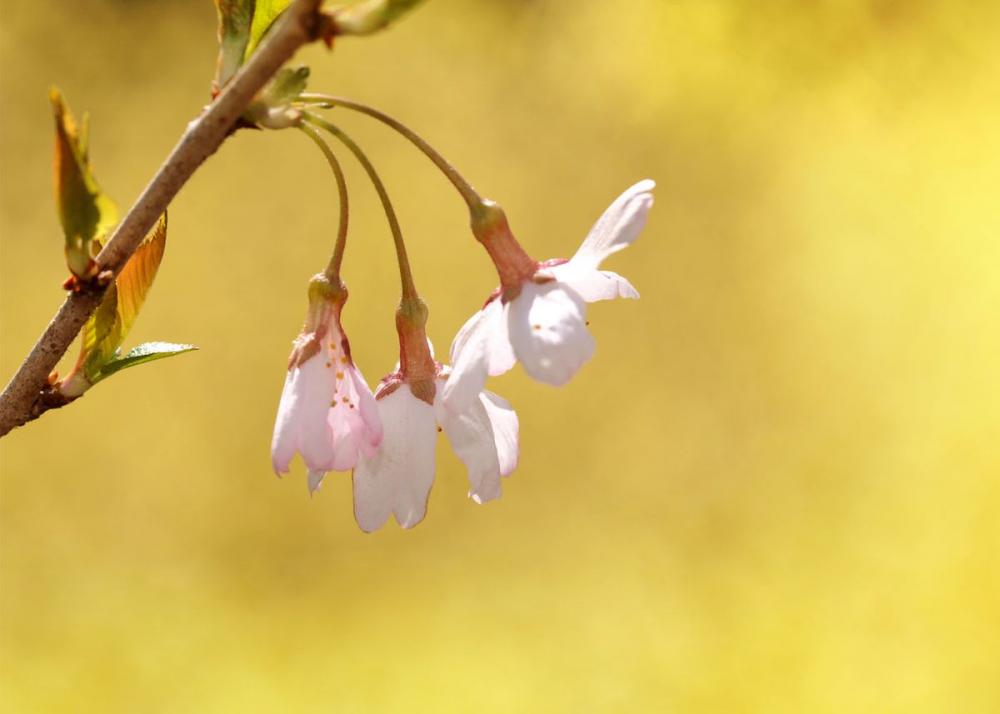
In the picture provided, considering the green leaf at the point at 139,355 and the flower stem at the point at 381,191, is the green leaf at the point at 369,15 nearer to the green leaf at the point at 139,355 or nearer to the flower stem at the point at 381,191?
the flower stem at the point at 381,191

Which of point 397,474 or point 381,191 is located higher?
Answer: point 381,191

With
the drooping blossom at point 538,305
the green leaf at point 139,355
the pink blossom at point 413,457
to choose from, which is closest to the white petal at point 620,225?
the drooping blossom at point 538,305

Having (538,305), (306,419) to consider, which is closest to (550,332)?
(538,305)

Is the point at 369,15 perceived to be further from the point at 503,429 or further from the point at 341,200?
the point at 503,429

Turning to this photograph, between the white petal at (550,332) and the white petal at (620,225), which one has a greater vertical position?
the white petal at (620,225)

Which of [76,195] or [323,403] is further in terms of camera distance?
[323,403]

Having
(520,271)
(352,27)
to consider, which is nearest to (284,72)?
(352,27)
